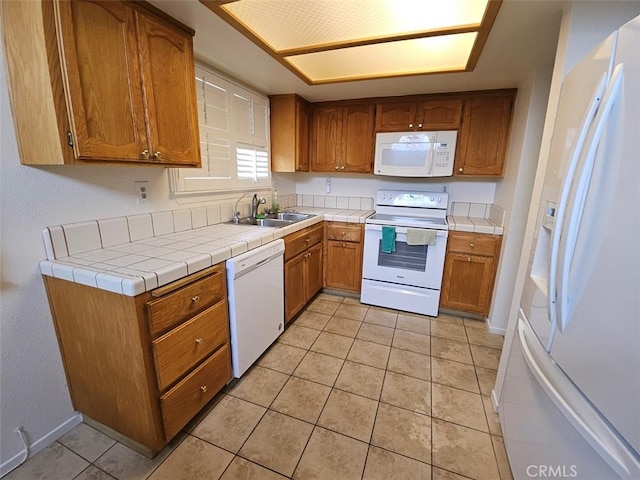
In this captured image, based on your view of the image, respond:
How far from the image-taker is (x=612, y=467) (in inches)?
26.9

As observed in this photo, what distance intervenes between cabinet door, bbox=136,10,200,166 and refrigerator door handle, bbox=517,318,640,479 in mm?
1914

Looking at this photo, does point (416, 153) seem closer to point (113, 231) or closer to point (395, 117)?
point (395, 117)

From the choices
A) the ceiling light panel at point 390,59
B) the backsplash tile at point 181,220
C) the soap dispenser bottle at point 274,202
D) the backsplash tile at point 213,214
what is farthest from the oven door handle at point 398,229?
the backsplash tile at point 181,220

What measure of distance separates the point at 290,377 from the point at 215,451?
62 centimetres

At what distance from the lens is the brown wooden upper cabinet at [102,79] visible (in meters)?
1.08

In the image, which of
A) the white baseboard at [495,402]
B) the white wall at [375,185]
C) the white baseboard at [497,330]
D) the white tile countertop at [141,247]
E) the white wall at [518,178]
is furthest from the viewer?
the white wall at [375,185]

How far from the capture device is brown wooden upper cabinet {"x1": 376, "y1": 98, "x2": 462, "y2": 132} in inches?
105

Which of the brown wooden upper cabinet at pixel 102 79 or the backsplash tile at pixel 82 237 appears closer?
the brown wooden upper cabinet at pixel 102 79

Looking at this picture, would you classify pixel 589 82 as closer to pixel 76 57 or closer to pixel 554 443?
pixel 554 443

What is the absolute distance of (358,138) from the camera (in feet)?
9.97

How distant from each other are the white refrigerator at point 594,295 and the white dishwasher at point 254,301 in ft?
4.74

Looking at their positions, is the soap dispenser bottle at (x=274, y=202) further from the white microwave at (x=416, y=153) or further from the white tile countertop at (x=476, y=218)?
the white tile countertop at (x=476, y=218)

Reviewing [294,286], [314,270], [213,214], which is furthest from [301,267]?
[213,214]

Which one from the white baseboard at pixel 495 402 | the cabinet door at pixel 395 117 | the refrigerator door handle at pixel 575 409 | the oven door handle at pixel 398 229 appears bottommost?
the white baseboard at pixel 495 402
